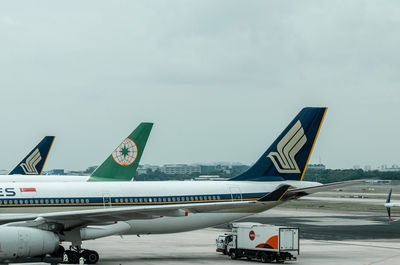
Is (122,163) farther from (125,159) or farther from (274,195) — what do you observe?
(274,195)

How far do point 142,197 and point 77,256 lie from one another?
512 centimetres

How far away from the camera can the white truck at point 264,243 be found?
33.9 metres

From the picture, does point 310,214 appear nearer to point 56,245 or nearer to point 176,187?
point 176,187

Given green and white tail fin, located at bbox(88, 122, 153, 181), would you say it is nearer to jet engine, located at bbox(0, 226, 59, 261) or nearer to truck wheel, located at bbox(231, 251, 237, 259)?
truck wheel, located at bbox(231, 251, 237, 259)

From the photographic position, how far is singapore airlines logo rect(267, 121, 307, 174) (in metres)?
38.4

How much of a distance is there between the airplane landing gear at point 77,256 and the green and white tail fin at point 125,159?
12729 millimetres

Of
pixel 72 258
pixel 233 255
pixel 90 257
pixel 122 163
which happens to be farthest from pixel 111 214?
pixel 122 163

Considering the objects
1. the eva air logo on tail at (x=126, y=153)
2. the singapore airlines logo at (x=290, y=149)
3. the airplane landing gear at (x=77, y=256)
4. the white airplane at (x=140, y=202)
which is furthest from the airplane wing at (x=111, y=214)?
the eva air logo on tail at (x=126, y=153)

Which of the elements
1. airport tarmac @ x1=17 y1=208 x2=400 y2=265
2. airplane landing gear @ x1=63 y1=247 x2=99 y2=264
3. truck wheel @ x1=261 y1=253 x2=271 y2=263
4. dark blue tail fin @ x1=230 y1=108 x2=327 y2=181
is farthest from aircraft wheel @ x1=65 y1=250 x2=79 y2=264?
dark blue tail fin @ x1=230 y1=108 x2=327 y2=181

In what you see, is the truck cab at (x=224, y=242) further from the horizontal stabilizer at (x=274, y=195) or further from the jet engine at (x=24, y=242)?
the jet engine at (x=24, y=242)

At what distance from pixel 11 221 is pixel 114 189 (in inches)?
245

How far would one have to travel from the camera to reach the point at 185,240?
45719 millimetres

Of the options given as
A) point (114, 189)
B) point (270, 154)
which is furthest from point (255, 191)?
point (114, 189)

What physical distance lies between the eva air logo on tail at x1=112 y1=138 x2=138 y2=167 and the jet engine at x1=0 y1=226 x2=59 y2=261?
54.5 ft
